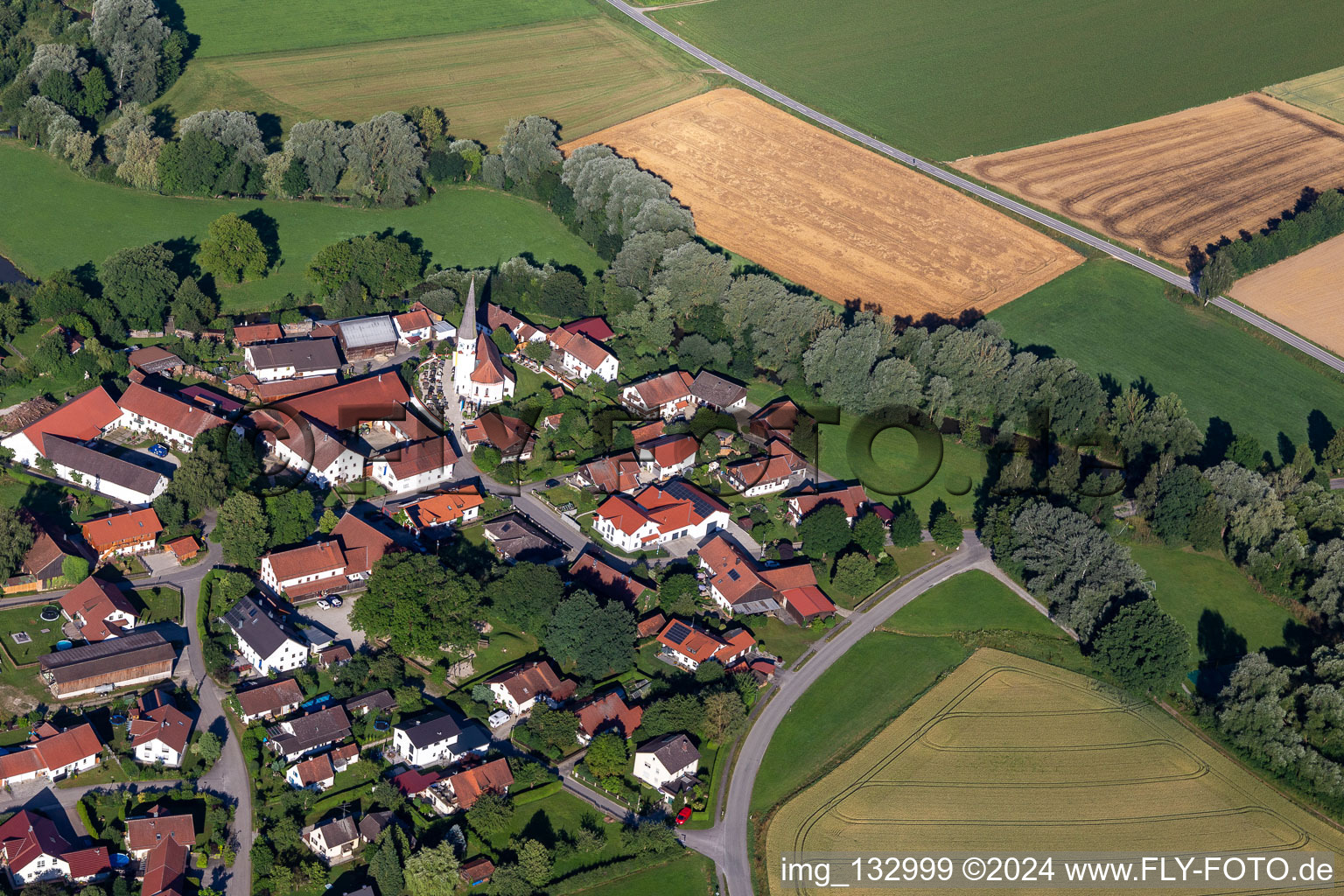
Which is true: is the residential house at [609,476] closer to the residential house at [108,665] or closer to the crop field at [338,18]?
the residential house at [108,665]

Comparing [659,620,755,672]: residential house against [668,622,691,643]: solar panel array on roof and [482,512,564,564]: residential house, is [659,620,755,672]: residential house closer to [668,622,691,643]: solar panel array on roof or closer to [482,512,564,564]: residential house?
[668,622,691,643]: solar panel array on roof

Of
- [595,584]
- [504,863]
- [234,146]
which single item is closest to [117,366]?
[234,146]

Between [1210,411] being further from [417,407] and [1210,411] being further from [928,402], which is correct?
[417,407]

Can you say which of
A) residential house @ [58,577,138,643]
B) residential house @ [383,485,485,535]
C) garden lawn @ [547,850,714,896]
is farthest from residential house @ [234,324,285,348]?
garden lawn @ [547,850,714,896]

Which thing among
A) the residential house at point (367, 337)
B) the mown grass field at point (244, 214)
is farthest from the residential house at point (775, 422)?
the residential house at point (367, 337)

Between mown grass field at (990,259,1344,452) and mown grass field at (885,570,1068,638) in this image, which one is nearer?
mown grass field at (885,570,1068,638)

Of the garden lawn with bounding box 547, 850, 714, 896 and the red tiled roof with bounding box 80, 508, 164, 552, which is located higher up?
the red tiled roof with bounding box 80, 508, 164, 552

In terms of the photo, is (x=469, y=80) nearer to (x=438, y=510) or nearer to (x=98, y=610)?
(x=438, y=510)
